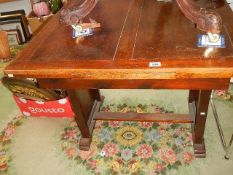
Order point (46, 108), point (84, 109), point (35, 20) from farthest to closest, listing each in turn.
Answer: point (35, 20) → point (46, 108) → point (84, 109)

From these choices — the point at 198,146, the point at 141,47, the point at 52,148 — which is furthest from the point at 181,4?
the point at 52,148

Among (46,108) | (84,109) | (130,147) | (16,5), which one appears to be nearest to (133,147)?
(130,147)

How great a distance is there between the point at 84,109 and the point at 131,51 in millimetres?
855

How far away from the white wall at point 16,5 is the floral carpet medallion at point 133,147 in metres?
2.40

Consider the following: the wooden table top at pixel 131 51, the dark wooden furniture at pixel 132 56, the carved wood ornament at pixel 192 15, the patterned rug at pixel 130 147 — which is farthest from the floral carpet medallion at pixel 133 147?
the carved wood ornament at pixel 192 15

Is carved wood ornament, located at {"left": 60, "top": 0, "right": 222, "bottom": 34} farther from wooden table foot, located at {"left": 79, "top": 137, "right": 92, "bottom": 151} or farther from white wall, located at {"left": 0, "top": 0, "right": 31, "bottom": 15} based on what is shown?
white wall, located at {"left": 0, "top": 0, "right": 31, "bottom": 15}

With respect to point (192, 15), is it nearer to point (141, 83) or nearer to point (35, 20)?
point (141, 83)

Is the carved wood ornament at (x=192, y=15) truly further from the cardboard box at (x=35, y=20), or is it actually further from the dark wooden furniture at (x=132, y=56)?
the cardboard box at (x=35, y=20)

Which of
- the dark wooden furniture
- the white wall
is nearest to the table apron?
the dark wooden furniture

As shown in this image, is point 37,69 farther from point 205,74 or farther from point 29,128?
point 29,128

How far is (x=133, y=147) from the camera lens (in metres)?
2.22

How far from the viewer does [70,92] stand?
185 centimetres

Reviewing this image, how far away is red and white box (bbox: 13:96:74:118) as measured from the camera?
7.74 feet

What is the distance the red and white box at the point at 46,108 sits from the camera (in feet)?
7.74
